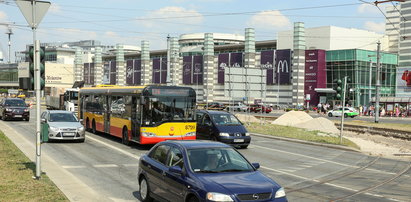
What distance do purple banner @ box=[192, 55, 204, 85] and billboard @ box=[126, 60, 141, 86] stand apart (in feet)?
71.9

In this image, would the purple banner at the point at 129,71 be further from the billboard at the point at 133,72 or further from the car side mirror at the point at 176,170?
the car side mirror at the point at 176,170

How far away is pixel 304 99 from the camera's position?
80.0m

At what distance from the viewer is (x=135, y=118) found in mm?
19578

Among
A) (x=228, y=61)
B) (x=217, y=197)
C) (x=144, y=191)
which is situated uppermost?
(x=228, y=61)

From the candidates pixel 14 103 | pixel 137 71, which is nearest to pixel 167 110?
pixel 14 103

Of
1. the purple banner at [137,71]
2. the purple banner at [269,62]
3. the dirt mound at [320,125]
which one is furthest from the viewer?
the purple banner at [137,71]

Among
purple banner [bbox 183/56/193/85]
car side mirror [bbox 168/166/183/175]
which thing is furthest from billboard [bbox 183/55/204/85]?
car side mirror [bbox 168/166/183/175]

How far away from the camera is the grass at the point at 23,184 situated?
375 inches

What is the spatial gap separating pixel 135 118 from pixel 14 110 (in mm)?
20206

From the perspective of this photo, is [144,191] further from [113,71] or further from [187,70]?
[113,71]

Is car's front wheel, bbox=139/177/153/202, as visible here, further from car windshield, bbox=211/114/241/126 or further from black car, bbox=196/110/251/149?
car windshield, bbox=211/114/241/126

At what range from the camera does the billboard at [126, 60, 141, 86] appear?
379ft

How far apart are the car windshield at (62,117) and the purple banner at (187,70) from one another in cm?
7680

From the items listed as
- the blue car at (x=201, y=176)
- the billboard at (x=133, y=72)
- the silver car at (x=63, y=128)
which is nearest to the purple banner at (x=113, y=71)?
the billboard at (x=133, y=72)
